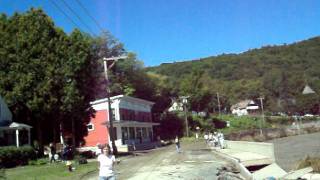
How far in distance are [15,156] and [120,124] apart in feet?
98.6

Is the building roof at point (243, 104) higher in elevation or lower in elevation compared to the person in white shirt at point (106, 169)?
higher

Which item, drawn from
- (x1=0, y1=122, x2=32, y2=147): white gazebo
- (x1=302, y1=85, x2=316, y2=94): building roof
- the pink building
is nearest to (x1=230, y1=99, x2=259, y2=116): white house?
(x1=302, y1=85, x2=316, y2=94): building roof

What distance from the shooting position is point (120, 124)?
69688mm

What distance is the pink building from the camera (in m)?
69.1

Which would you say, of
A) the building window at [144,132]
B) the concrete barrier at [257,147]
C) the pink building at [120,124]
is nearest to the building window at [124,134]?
the pink building at [120,124]

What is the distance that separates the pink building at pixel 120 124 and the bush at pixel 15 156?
21.8 metres

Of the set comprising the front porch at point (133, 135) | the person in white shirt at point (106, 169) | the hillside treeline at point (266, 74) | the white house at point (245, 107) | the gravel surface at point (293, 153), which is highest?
the hillside treeline at point (266, 74)

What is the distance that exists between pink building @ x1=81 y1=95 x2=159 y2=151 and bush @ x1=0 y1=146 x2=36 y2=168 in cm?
2180

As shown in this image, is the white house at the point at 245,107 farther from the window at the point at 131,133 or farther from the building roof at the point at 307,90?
the window at the point at 131,133

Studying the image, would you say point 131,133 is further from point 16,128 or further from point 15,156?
point 15,156

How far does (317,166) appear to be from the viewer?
69.8 feet

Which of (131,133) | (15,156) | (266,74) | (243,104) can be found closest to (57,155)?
(15,156)

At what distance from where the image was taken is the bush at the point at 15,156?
38.3m

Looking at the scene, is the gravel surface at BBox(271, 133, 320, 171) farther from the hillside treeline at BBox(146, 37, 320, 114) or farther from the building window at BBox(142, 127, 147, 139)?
the hillside treeline at BBox(146, 37, 320, 114)
